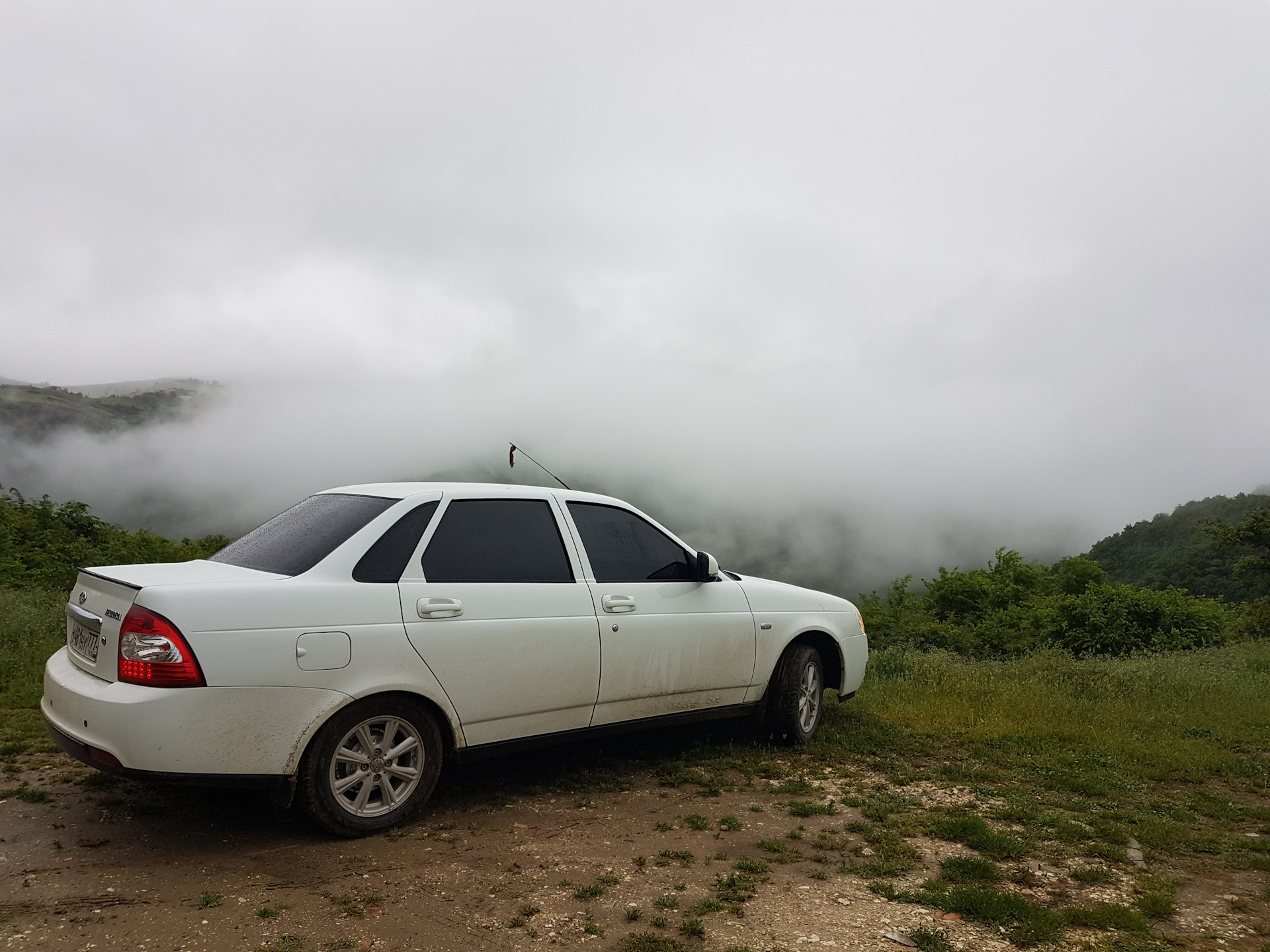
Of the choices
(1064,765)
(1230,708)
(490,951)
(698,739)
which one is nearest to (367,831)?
(490,951)

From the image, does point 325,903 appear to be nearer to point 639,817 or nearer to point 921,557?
point 639,817

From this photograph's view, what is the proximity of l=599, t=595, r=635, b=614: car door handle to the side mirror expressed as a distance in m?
0.62

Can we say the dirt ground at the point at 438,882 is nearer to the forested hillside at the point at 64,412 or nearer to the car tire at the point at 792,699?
the car tire at the point at 792,699

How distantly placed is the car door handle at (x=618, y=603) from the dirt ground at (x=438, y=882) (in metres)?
1.09

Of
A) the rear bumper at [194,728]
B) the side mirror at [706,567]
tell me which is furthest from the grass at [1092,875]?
the rear bumper at [194,728]

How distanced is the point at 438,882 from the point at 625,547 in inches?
94.1

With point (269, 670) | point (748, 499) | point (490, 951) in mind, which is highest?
point (748, 499)

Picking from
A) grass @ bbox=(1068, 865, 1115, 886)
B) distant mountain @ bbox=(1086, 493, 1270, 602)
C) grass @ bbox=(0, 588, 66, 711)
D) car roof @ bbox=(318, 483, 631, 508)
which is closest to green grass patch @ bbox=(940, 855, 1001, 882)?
grass @ bbox=(1068, 865, 1115, 886)

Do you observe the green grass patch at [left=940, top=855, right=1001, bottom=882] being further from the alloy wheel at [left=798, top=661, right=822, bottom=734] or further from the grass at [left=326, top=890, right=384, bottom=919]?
the grass at [left=326, top=890, right=384, bottom=919]

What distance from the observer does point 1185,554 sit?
153 ft

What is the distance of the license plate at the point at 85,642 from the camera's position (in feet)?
13.4

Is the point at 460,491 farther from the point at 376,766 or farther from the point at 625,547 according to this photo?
the point at 376,766

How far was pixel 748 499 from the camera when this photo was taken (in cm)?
17475

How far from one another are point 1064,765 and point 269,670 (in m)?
5.34
